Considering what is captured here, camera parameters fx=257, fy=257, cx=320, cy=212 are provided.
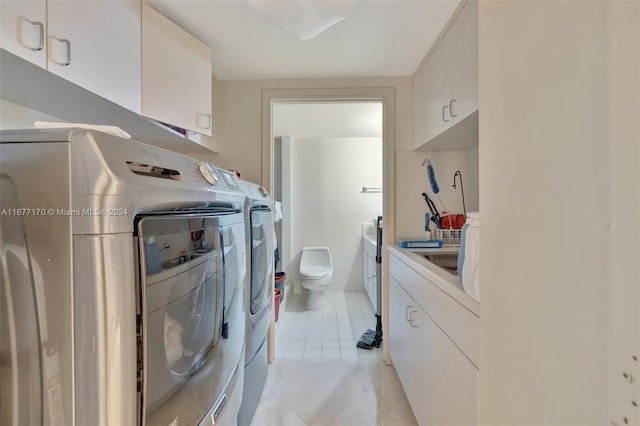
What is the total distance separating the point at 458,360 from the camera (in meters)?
0.88

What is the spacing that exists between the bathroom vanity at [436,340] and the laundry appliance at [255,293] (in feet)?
2.69

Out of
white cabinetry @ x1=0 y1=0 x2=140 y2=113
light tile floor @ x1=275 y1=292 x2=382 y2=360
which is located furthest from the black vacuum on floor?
white cabinetry @ x1=0 y1=0 x2=140 y2=113

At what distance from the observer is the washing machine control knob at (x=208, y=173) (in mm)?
752

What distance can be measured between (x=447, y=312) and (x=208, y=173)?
0.97m

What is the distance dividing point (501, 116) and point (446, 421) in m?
1.07

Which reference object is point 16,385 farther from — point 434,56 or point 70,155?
point 434,56

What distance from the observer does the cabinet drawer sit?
795mm

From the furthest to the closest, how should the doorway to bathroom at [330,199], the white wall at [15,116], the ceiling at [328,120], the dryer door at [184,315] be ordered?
the doorway to bathroom at [330,199] → the ceiling at [328,120] → the white wall at [15,116] → the dryer door at [184,315]

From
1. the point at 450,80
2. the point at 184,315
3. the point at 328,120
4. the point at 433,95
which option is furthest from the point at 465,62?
the point at 328,120

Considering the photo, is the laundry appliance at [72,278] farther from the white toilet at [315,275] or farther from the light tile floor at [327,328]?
the white toilet at [315,275]

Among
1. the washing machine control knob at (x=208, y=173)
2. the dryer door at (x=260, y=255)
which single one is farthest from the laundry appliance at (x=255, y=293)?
the washing machine control knob at (x=208, y=173)

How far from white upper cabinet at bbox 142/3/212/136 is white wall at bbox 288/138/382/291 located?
2151 mm

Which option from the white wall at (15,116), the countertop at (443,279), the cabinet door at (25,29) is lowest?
the countertop at (443,279)

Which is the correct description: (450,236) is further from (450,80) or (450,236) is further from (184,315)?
(184,315)
